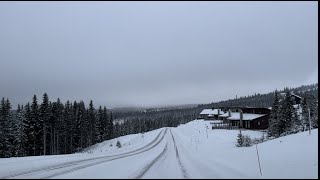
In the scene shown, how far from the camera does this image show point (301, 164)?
15367 millimetres

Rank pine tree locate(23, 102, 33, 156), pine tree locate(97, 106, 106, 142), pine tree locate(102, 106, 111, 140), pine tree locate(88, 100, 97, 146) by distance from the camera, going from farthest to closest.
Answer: pine tree locate(102, 106, 111, 140) < pine tree locate(97, 106, 106, 142) < pine tree locate(88, 100, 97, 146) < pine tree locate(23, 102, 33, 156)

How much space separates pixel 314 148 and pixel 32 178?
1561 centimetres

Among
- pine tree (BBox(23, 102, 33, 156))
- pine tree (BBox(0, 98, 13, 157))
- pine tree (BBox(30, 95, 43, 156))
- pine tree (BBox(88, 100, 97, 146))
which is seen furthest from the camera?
pine tree (BBox(88, 100, 97, 146))

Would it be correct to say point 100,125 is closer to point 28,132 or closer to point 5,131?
point 28,132

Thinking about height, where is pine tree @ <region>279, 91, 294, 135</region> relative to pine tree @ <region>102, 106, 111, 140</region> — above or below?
above

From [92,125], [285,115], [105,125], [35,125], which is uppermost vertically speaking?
[285,115]

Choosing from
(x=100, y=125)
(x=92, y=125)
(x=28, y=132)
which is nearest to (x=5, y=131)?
(x=28, y=132)

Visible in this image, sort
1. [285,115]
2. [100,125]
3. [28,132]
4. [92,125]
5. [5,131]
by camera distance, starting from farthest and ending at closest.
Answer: [100,125]
[92,125]
[28,132]
[285,115]
[5,131]

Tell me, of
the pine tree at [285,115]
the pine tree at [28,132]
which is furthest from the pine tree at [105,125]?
the pine tree at [285,115]

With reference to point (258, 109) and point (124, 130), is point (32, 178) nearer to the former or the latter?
point (258, 109)

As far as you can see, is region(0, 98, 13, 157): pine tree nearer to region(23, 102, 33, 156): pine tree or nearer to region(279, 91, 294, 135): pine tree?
region(23, 102, 33, 156): pine tree

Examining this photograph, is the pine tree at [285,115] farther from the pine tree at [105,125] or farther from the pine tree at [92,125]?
the pine tree at [105,125]

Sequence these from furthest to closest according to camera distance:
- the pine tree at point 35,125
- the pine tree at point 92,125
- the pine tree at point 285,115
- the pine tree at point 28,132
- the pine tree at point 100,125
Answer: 1. the pine tree at point 100,125
2. the pine tree at point 92,125
3. the pine tree at point 35,125
4. the pine tree at point 28,132
5. the pine tree at point 285,115

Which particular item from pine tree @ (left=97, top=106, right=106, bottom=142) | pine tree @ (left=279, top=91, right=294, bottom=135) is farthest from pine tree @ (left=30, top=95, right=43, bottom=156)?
pine tree @ (left=279, top=91, right=294, bottom=135)
